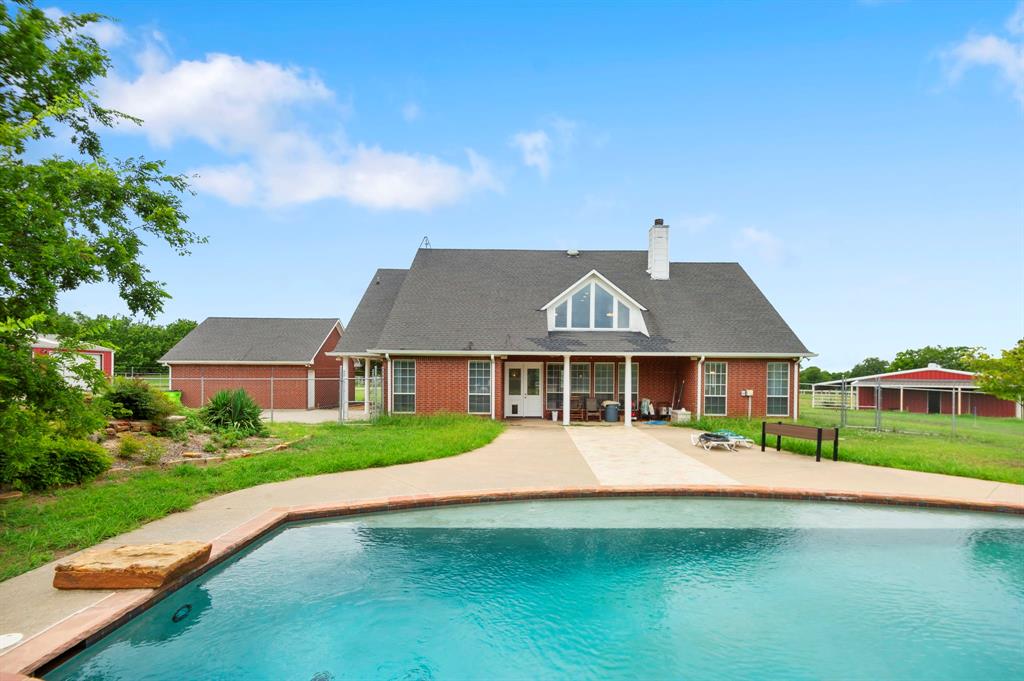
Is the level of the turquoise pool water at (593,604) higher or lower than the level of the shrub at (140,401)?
lower

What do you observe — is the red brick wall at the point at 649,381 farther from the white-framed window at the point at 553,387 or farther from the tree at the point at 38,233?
the tree at the point at 38,233

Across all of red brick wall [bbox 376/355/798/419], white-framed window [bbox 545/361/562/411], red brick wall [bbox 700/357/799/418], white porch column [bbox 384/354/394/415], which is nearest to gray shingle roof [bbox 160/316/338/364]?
white porch column [bbox 384/354/394/415]

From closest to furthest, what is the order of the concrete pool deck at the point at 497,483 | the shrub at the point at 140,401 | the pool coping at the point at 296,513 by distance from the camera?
the pool coping at the point at 296,513 < the concrete pool deck at the point at 497,483 < the shrub at the point at 140,401

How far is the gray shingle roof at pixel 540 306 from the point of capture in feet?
62.8

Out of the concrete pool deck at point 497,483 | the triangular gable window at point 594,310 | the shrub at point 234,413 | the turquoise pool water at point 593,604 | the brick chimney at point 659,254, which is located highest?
the brick chimney at point 659,254

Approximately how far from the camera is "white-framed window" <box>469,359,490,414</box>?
749 inches

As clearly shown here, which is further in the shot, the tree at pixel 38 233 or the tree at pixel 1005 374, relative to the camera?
the tree at pixel 1005 374

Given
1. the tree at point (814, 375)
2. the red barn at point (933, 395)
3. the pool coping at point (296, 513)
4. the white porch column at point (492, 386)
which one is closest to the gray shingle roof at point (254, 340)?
the white porch column at point (492, 386)

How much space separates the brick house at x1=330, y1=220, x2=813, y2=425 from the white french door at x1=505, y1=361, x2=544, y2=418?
4 centimetres

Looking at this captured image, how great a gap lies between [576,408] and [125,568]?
56.0 feet

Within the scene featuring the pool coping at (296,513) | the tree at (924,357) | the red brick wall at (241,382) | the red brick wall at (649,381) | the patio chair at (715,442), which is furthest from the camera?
the tree at (924,357)

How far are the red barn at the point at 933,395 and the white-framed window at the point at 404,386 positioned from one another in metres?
28.1

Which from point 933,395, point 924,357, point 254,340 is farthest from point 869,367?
point 254,340

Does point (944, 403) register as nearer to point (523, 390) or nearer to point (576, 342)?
point (576, 342)
